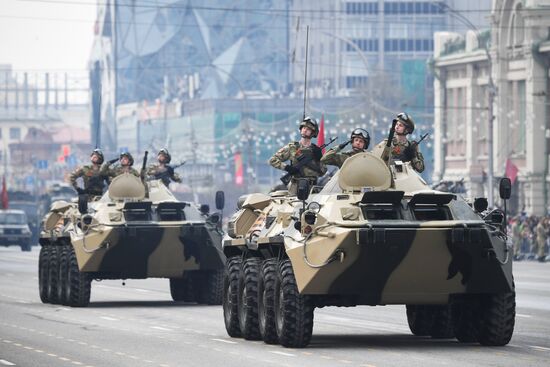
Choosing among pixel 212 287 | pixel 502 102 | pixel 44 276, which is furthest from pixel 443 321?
pixel 502 102

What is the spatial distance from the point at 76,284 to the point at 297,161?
915cm

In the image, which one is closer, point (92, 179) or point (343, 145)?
point (343, 145)

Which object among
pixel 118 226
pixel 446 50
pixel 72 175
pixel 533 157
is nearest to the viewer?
pixel 118 226

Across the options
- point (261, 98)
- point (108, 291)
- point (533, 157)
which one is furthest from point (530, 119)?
point (261, 98)

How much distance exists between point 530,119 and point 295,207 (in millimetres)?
60671

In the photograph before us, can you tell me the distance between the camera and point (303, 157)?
79.1 feet

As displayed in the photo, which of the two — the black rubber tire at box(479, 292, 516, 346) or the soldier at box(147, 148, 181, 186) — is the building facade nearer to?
the soldier at box(147, 148, 181, 186)

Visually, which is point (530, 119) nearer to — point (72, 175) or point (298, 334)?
point (72, 175)

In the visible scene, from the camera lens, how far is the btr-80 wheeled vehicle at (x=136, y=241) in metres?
31.8

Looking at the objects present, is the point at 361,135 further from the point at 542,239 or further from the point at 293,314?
the point at 542,239

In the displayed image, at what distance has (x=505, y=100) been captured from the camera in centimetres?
8588

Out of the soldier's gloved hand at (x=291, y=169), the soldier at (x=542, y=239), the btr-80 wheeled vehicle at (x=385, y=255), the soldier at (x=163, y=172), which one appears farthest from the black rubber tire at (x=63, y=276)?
the soldier at (x=542, y=239)

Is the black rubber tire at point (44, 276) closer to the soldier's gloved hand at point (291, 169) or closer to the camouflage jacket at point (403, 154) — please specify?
the soldier's gloved hand at point (291, 169)

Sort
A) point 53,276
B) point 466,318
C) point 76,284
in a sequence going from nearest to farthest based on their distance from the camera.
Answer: point 466,318, point 76,284, point 53,276
